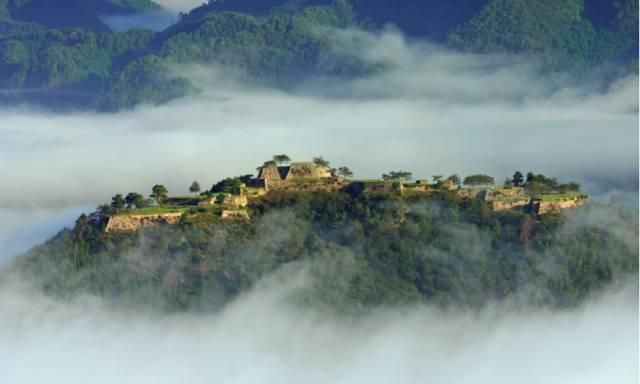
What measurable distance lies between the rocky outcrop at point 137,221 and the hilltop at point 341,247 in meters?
0.08

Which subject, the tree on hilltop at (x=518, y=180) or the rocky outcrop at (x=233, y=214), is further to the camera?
the tree on hilltop at (x=518, y=180)

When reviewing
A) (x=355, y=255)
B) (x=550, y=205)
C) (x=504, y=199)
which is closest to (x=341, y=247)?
(x=355, y=255)

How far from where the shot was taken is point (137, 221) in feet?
312

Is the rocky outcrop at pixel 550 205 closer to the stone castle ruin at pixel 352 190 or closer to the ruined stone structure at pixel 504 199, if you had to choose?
the stone castle ruin at pixel 352 190

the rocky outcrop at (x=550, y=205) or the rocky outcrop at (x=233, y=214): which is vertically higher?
the rocky outcrop at (x=233, y=214)

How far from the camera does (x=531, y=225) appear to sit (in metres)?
99.2

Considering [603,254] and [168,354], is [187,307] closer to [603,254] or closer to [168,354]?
[168,354]

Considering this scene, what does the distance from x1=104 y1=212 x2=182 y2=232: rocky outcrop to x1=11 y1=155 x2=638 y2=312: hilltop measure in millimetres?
84

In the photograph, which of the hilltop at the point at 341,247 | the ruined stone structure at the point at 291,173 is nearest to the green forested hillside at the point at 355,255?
the hilltop at the point at 341,247

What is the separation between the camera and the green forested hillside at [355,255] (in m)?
Result: 93.1

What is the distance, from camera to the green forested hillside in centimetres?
9312

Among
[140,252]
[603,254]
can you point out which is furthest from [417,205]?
[140,252]

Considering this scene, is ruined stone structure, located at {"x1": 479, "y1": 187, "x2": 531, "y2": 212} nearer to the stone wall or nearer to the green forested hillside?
the stone wall

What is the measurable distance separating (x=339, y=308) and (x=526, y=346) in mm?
11930
